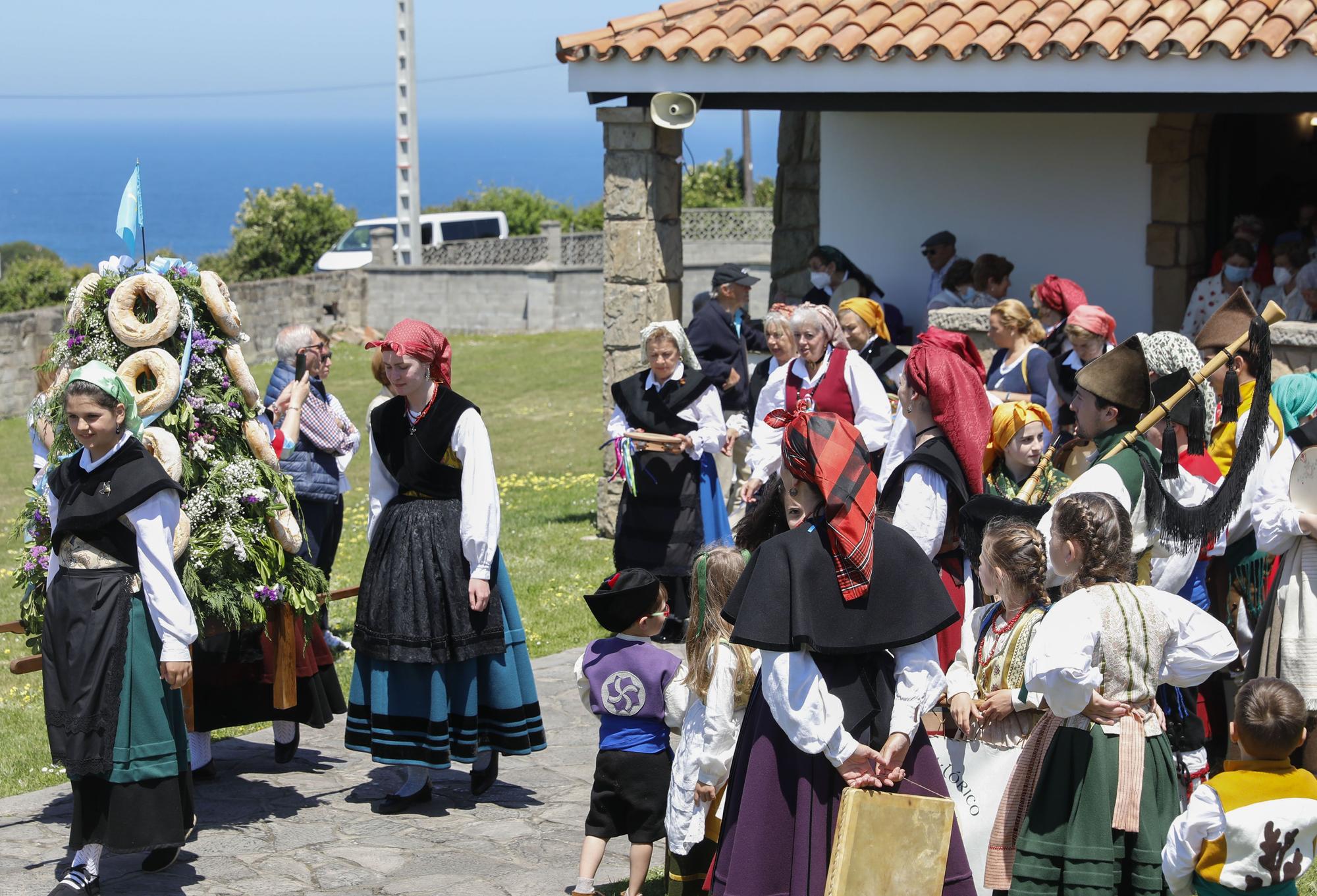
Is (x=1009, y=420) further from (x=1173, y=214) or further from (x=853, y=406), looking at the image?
(x=1173, y=214)

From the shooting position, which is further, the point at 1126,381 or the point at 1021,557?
the point at 1126,381

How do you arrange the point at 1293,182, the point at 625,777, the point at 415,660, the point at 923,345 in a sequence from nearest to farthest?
the point at 625,777 → the point at 923,345 → the point at 415,660 → the point at 1293,182

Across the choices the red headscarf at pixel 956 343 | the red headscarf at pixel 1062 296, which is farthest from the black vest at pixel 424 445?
the red headscarf at pixel 1062 296

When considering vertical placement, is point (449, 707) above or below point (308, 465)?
below

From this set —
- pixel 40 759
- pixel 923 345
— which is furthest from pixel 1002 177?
pixel 40 759

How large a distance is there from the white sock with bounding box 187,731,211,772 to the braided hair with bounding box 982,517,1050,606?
3525 mm

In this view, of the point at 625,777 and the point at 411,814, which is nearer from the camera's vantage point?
the point at 625,777

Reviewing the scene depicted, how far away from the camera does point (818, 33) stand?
10430 mm

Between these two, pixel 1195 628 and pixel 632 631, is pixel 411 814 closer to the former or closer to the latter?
pixel 632 631

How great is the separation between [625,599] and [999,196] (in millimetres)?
7389

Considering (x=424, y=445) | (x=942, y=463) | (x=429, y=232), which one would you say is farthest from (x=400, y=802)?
(x=429, y=232)

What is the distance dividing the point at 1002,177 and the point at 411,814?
23.7 ft

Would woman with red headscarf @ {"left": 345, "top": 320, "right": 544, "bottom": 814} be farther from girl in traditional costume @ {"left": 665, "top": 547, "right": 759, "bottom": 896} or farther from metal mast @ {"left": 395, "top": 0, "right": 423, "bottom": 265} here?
metal mast @ {"left": 395, "top": 0, "right": 423, "bottom": 265}

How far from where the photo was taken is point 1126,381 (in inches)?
196
